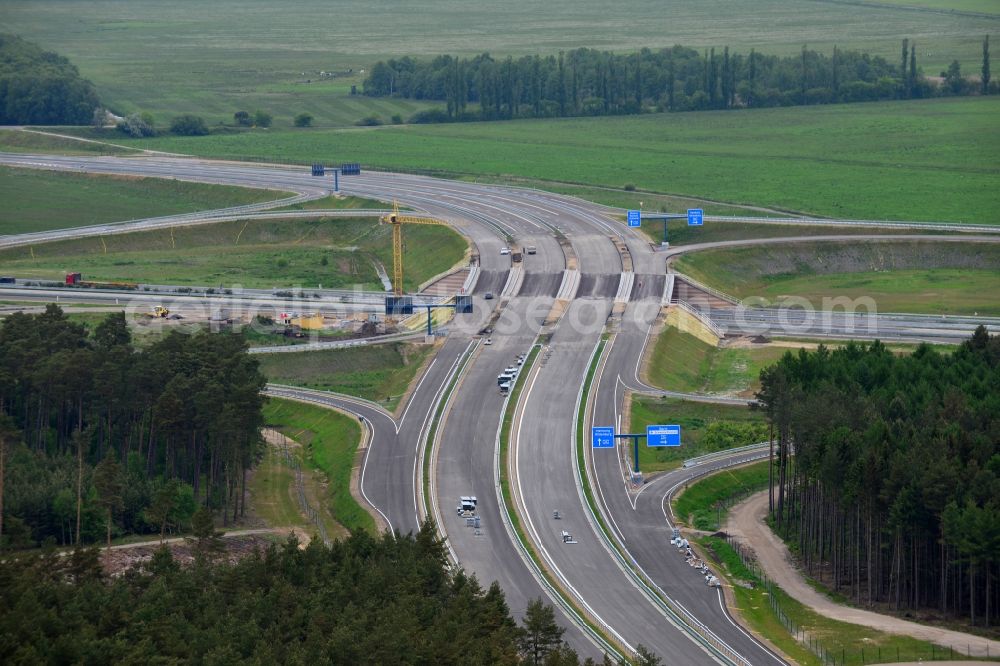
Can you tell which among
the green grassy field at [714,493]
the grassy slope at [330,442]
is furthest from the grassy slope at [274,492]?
the green grassy field at [714,493]

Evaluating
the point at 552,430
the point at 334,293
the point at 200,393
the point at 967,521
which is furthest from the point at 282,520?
the point at 334,293

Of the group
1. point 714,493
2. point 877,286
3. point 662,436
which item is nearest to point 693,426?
point 662,436

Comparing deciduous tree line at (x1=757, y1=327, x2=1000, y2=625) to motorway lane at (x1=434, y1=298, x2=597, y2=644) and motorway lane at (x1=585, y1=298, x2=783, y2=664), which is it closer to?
motorway lane at (x1=585, y1=298, x2=783, y2=664)

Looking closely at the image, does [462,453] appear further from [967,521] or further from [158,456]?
[967,521]

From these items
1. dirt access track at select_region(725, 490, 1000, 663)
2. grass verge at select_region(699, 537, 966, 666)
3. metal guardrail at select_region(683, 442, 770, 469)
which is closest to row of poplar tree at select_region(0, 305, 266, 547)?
metal guardrail at select_region(683, 442, 770, 469)

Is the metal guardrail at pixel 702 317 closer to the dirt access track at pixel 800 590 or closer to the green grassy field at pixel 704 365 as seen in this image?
the green grassy field at pixel 704 365
